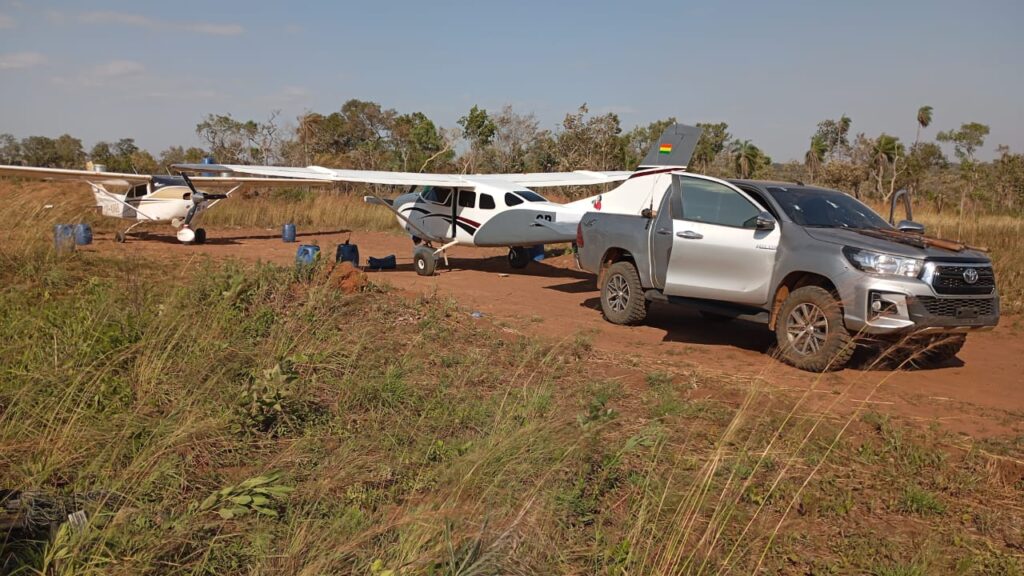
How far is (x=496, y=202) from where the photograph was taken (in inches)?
607

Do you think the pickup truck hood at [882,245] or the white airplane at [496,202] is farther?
the white airplane at [496,202]

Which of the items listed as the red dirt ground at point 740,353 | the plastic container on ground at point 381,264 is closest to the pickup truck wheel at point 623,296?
the red dirt ground at point 740,353


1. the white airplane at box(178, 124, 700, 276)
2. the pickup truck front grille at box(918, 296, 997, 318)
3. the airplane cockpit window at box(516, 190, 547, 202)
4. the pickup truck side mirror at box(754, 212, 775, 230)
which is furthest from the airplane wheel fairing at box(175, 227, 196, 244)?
the pickup truck front grille at box(918, 296, 997, 318)

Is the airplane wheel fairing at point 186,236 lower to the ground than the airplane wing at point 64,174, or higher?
lower

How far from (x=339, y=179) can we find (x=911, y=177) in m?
39.2

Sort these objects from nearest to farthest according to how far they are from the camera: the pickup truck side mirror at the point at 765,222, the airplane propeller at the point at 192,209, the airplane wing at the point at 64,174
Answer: the pickup truck side mirror at the point at 765,222
the airplane wing at the point at 64,174
the airplane propeller at the point at 192,209

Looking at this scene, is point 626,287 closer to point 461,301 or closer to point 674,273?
point 674,273

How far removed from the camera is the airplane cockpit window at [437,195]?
1625 cm

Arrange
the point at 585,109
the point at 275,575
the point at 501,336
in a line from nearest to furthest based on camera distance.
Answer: the point at 275,575
the point at 501,336
the point at 585,109

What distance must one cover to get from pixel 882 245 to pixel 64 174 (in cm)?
1903

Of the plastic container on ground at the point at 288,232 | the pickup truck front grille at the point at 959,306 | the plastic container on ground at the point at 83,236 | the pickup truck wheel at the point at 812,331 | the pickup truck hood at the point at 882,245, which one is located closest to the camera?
the pickup truck front grille at the point at 959,306

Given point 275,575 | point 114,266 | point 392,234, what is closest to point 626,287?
point 114,266

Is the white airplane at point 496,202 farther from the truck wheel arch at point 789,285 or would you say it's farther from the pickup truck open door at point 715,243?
the truck wheel arch at point 789,285

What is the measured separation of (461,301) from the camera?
1168 centimetres
